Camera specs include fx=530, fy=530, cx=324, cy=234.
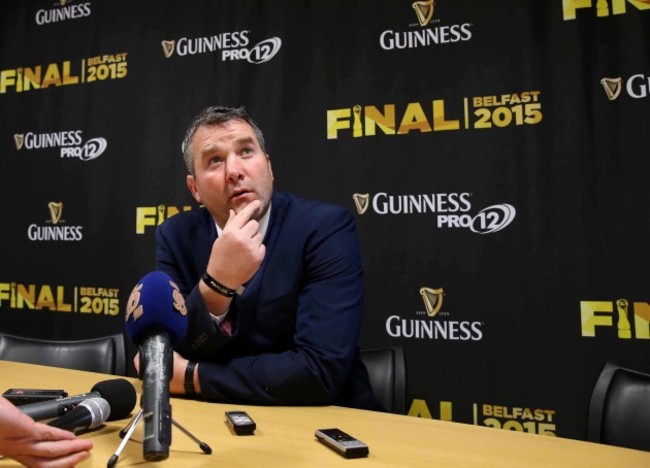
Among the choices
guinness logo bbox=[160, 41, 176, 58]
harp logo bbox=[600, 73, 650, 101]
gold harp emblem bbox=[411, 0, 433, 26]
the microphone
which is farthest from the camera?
guinness logo bbox=[160, 41, 176, 58]

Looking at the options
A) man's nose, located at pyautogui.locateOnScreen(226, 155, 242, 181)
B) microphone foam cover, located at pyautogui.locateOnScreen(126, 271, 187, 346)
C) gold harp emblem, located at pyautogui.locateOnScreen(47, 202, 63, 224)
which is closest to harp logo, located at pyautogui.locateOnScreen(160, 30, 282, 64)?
gold harp emblem, located at pyautogui.locateOnScreen(47, 202, 63, 224)

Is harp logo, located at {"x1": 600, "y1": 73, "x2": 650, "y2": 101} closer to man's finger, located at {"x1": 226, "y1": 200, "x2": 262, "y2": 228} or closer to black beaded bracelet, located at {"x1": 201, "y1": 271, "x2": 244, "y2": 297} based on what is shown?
man's finger, located at {"x1": 226, "y1": 200, "x2": 262, "y2": 228}

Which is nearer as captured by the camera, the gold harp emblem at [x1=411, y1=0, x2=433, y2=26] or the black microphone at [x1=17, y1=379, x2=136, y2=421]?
the black microphone at [x1=17, y1=379, x2=136, y2=421]

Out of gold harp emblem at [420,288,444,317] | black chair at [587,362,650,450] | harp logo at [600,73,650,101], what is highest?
harp logo at [600,73,650,101]

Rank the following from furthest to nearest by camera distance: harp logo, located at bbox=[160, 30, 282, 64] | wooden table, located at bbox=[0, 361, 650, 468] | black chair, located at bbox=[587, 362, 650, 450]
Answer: harp logo, located at bbox=[160, 30, 282, 64] → black chair, located at bbox=[587, 362, 650, 450] → wooden table, located at bbox=[0, 361, 650, 468]

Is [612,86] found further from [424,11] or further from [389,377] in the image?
[389,377]

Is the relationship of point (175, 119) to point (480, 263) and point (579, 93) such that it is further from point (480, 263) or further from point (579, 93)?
point (579, 93)

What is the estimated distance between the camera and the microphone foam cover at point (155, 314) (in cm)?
81

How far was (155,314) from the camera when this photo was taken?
0.81m

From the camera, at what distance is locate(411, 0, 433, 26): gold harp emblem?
98.6 inches

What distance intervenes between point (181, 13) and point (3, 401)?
107 inches

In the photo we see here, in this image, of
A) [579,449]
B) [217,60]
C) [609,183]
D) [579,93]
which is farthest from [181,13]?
[579,449]

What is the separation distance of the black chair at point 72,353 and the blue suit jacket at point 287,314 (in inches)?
23.2

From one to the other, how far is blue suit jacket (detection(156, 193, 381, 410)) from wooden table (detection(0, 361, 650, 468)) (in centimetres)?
7
